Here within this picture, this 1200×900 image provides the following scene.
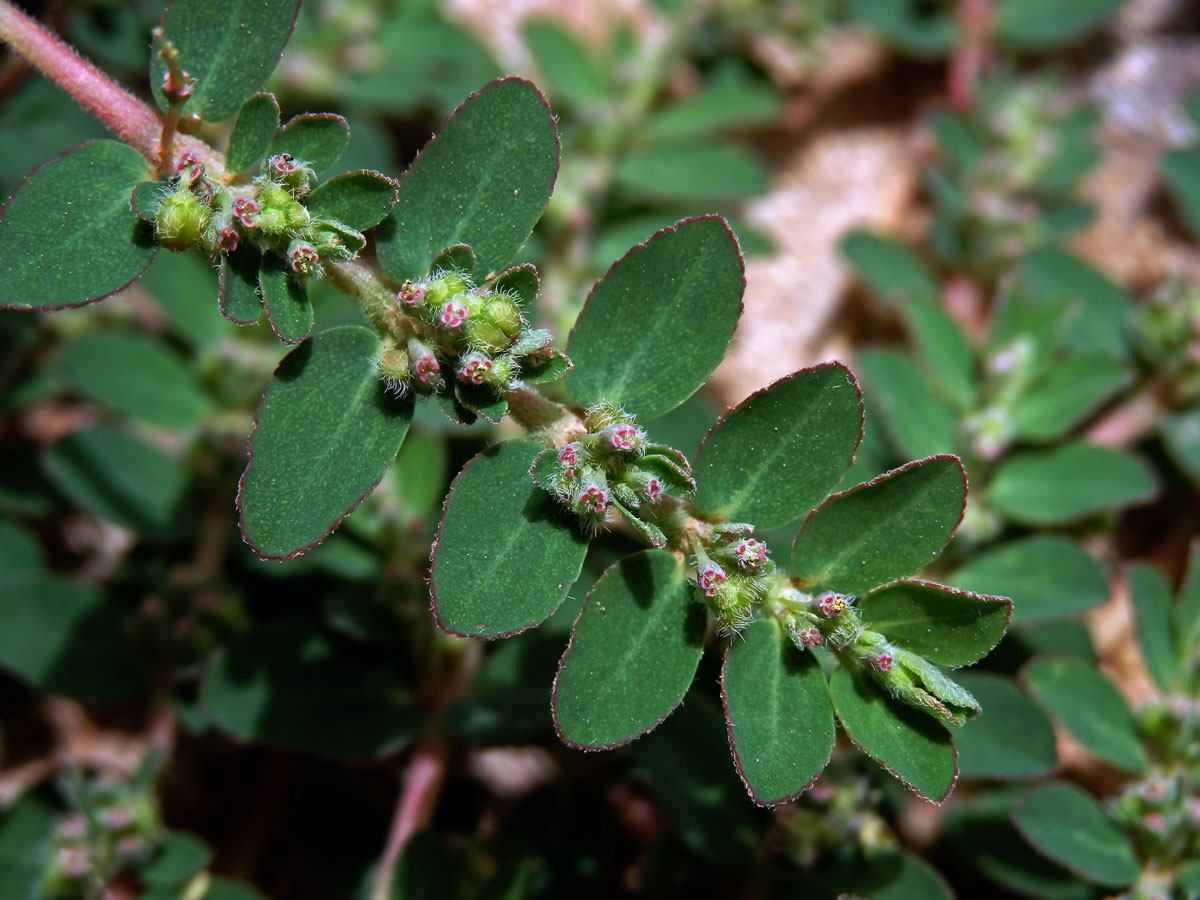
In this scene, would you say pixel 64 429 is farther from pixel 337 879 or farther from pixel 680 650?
pixel 680 650

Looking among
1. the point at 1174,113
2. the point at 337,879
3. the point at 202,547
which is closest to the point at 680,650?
the point at 337,879

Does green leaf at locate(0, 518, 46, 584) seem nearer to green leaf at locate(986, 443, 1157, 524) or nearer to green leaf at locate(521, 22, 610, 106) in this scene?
green leaf at locate(521, 22, 610, 106)

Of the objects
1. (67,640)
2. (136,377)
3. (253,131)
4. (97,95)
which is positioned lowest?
(67,640)

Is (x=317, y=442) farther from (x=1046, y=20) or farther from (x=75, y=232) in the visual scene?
(x=1046, y=20)

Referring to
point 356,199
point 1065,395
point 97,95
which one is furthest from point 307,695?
point 1065,395

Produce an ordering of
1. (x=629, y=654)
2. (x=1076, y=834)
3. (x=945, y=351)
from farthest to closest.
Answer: (x=945, y=351) < (x=1076, y=834) < (x=629, y=654)

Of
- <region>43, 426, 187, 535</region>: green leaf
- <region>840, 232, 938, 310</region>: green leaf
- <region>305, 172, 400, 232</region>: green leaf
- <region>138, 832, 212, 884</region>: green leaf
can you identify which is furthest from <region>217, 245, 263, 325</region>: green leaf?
<region>840, 232, 938, 310</region>: green leaf
